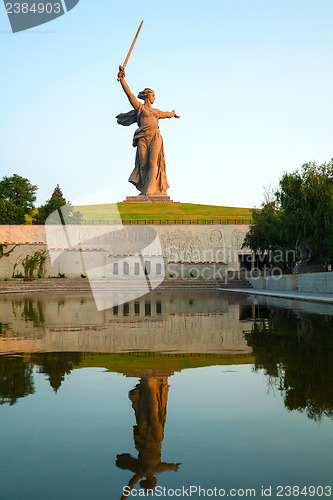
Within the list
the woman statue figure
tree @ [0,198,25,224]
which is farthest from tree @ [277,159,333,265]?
tree @ [0,198,25,224]

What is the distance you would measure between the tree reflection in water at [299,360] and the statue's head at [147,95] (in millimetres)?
60598

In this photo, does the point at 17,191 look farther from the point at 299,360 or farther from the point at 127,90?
the point at 299,360

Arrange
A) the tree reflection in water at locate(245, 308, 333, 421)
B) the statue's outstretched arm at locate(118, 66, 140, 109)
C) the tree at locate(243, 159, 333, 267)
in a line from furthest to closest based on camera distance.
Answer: the statue's outstretched arm at locate(118, 66, 140, 109) → the tree at locate(243, 159, 333, 267) → the tree reflection in water at locate(245, 308, 333, 421)

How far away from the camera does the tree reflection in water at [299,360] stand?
5.09 m

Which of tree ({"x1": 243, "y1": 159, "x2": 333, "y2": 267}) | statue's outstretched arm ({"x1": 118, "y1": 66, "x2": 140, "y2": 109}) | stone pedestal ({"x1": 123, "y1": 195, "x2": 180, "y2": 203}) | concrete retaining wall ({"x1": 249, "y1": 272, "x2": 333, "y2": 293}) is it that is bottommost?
concrete retaining wall ({"x1": 249, "y1": 272, "x2": 333, "y2": 293})

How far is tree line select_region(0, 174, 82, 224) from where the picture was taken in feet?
268

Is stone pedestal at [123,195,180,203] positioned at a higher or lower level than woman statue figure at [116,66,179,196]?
lower

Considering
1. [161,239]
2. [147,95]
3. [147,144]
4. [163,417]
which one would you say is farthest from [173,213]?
[163,417]

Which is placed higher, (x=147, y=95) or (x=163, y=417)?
(x=147, y=95)

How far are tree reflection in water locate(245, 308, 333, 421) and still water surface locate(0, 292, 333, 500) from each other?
22 mm

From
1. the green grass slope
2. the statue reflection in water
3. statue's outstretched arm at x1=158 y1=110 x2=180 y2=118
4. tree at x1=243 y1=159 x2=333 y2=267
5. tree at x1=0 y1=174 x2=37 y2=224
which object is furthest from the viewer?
tree at x1=0 y1=174 x2=37 y2=224

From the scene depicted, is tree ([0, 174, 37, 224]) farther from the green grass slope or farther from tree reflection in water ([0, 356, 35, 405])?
tree reflection in water ([0, 356, 35, 405])

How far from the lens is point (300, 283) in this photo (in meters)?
33.8

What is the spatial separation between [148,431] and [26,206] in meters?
94.3
